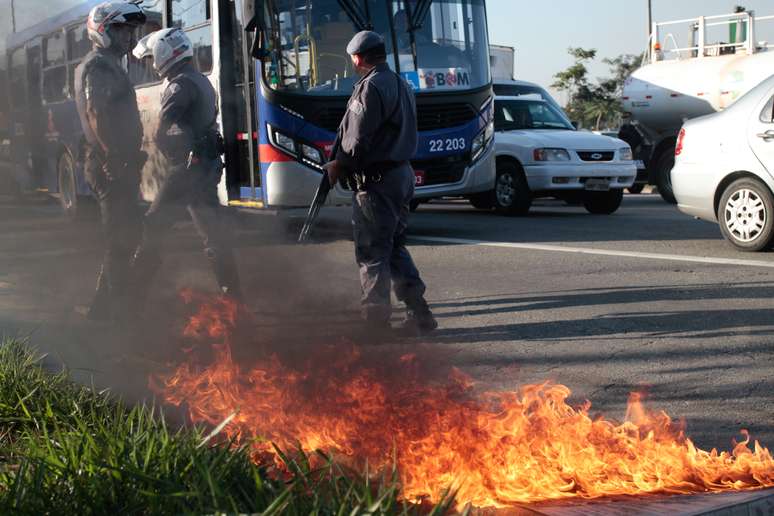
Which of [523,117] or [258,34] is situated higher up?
[258,34]

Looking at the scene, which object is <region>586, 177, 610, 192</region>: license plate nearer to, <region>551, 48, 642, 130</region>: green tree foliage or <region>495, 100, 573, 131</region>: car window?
<region>495, 100, 573, 131</region>: car window

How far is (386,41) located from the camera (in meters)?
10.8

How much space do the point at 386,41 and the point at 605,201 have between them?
5435 millimetres

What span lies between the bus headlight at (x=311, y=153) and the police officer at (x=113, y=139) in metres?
3.85

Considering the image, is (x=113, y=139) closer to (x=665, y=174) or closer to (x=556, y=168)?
(x=556, y=168)

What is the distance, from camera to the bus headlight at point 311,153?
10.4 m

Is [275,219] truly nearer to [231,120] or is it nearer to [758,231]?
[231,120]

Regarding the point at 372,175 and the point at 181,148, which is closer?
the point at 372,175

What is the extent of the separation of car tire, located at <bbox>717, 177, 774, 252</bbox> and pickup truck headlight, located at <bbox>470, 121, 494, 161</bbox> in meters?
3.03

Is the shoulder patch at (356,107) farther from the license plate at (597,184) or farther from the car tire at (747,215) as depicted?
the license plate at (597,184)

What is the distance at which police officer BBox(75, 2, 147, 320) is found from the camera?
20.4ft

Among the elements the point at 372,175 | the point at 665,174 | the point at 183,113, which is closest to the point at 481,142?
the point at 183,113

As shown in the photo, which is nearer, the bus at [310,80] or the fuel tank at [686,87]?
the bus at [310,80]

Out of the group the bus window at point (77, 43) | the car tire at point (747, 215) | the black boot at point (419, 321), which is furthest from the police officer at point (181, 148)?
the bus window at point (77, 43)
